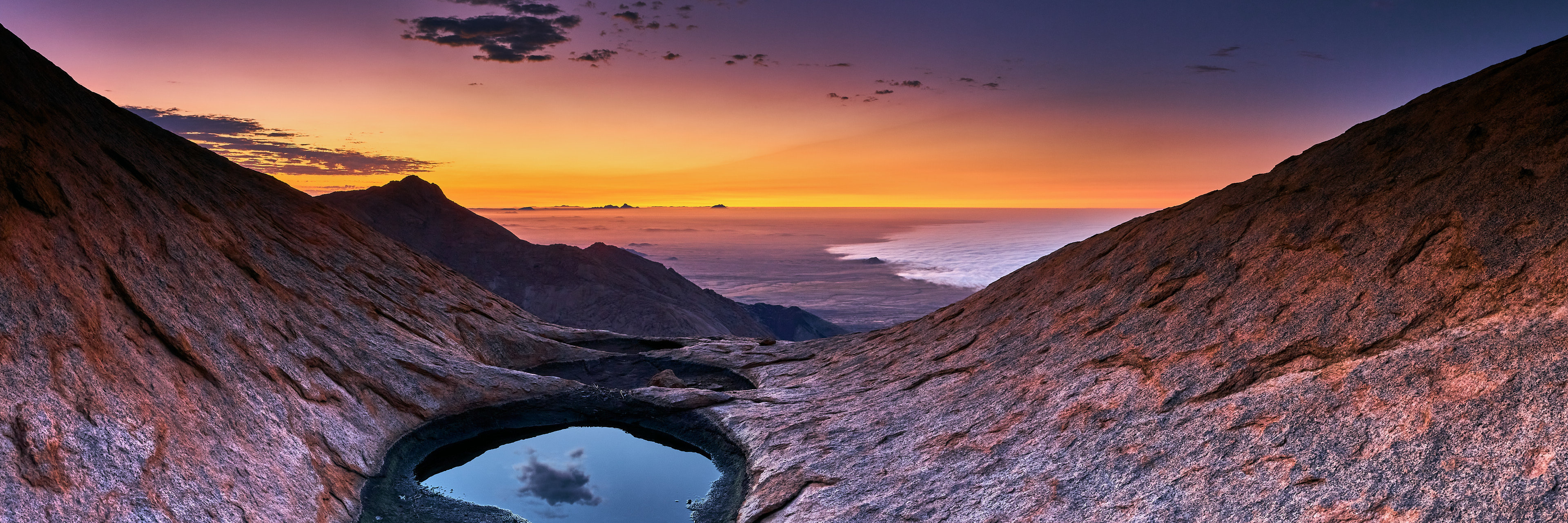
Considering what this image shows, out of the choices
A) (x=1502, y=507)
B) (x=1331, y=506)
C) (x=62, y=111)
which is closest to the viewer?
(x=1502, y=507)

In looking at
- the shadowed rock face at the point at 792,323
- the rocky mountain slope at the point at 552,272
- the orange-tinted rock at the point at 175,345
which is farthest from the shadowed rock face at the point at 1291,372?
the shadowed rock face at the point at 792,323

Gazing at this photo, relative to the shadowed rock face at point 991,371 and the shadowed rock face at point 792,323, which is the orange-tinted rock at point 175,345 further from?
the shadowed rock face at point 792,323

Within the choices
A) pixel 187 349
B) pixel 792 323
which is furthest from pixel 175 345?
pixel 792 323

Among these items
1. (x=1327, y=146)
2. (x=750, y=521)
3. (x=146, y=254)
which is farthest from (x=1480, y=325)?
(x=146, y=254)

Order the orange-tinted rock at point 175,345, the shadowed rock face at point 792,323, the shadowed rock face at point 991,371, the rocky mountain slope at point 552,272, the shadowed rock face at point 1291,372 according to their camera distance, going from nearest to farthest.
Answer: the shadowed rock face at point 1291,372
the shadowed rock face at point 991,371
the orange-tinted rock at point 175,345
the rocky mountain slope at point 552,272
the shadowed rock face at point 792,323

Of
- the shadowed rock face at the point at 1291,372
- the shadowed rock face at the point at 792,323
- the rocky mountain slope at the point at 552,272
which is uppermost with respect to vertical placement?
the shadowed rock face at the point at 1291,372

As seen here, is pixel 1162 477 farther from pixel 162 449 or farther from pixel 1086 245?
pixel 162 449

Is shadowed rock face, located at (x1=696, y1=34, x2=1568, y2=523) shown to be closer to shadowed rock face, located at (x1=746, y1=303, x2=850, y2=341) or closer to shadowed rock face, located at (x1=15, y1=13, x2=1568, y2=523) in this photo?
shadowed rock face, located at (x1=15, y1=13, x2=1568, y2=523)
